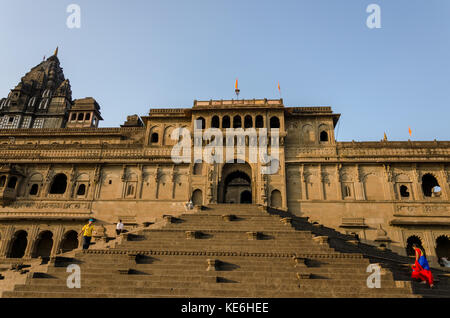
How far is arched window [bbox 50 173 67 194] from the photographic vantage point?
30953mm

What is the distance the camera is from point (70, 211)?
28.3 meters

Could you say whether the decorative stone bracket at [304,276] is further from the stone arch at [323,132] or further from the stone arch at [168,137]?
the stone arch at [168,137]

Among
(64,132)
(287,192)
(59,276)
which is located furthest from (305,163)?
(64,132)

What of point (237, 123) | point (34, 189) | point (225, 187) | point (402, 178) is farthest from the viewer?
point (237, 123)

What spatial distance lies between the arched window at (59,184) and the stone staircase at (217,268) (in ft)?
60.6

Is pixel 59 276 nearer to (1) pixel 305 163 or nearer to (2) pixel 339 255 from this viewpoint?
(2) pixel 339 255

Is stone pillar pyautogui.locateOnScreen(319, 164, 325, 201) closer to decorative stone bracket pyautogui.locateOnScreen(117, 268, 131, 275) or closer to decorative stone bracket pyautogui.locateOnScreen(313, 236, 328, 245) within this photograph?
decorative stone bracket pyautogui.locateOnScreen(313, 236, 328, 245)

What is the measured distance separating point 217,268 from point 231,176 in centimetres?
1779

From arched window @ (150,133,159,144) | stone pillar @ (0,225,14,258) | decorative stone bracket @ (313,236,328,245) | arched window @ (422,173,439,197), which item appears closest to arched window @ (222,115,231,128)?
arched window @ (150,133,159,144)

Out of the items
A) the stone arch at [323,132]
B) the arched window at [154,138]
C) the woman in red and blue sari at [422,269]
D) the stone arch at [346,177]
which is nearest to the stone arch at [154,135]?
the arched window at [154,138]

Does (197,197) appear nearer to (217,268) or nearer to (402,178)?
(217,268)

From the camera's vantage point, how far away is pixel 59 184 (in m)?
32.2

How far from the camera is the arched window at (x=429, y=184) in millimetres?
28788

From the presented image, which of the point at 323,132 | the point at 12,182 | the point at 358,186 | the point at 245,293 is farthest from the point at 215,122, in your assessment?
the point at 245,293
